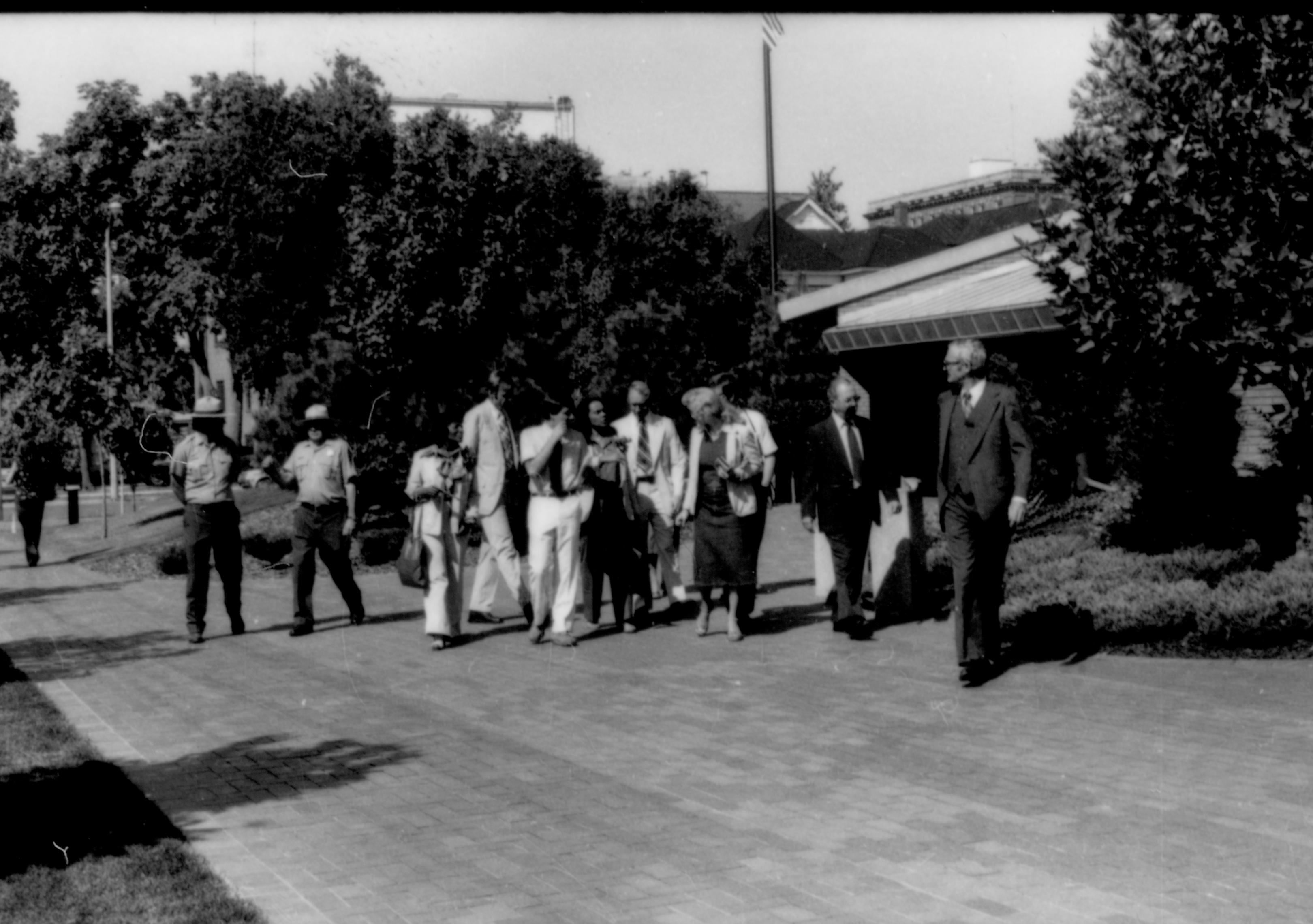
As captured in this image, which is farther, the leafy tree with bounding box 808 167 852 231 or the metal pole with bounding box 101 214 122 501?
the leafy tree with bounding box 808 167 852 231

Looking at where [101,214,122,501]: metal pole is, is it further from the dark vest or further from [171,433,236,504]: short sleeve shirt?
the dark vest

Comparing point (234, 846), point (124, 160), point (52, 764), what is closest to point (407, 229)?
point (124, 160)

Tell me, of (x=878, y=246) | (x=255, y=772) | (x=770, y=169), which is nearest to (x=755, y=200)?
(x=878, y=246)

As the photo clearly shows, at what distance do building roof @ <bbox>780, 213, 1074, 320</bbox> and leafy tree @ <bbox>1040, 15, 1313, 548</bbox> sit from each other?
854 centimetres

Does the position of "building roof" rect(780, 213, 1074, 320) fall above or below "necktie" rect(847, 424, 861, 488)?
above

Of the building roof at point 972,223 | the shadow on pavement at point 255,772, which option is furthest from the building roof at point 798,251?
the shadow on pavement at point 255,772

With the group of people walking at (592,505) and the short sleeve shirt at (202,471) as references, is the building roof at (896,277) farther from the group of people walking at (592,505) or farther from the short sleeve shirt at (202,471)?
the short sleeve shirt at (202,471)

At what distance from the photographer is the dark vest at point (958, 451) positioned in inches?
359

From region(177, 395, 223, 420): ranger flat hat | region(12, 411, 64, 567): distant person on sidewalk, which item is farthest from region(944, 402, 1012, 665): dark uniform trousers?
region(12, 411, 64, 567): distant person on sidewalk

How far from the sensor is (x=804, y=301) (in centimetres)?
2089

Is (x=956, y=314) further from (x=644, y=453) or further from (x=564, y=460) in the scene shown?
(x=564, y=460)

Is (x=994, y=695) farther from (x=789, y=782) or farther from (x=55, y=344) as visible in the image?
(x=55, y=344)

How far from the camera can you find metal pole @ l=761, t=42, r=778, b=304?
31391mm

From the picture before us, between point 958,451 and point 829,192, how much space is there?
108211 millimetres
